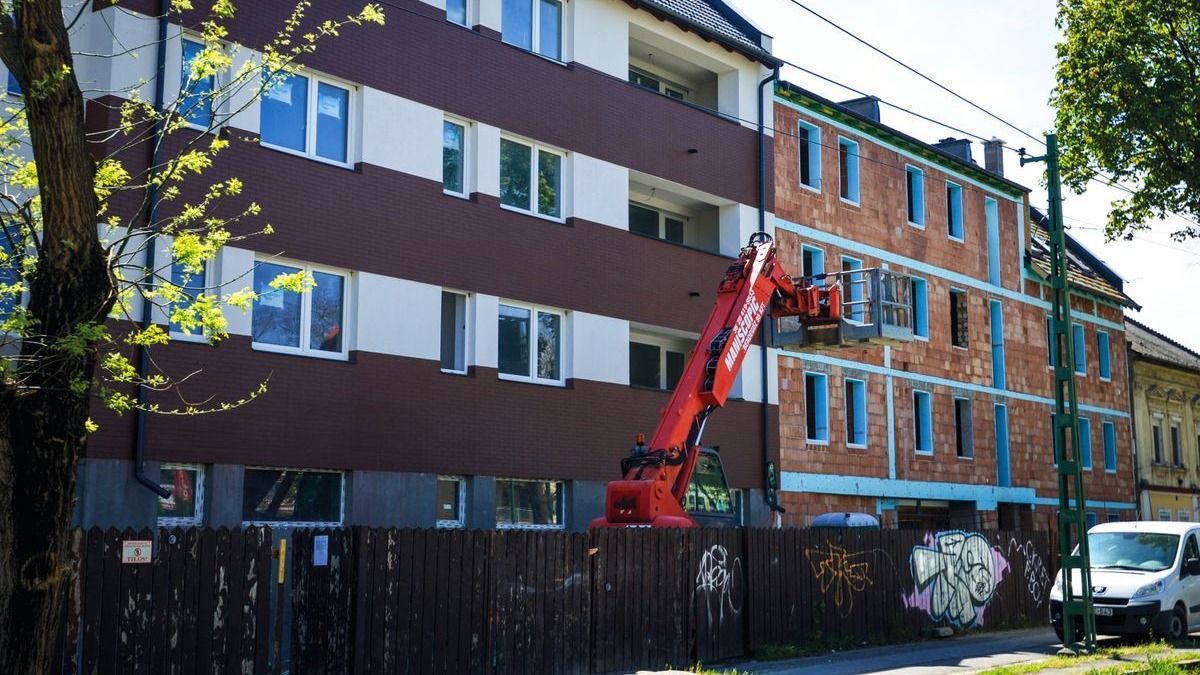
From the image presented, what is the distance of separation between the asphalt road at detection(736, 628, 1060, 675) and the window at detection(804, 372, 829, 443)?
25.0 ft

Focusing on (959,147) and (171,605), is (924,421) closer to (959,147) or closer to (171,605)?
(959,147)

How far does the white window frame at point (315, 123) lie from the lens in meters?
19.6

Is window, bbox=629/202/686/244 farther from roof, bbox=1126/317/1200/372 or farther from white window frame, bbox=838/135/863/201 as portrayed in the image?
roof, bbox=1126/317/1200/372

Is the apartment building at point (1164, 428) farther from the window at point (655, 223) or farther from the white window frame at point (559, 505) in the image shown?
the white window frame at point (559, 505)

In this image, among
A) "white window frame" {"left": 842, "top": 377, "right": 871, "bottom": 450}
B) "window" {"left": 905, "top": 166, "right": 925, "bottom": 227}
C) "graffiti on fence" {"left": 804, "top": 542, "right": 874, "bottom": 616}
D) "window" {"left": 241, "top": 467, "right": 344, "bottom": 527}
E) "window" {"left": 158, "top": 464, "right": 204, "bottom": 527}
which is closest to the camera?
"window" {"left": 158, "top": 464, "right": 204, "bottom": 527}

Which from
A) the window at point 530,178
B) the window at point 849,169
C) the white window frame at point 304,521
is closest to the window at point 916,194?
the window at point 849,169

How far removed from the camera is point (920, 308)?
33.9m

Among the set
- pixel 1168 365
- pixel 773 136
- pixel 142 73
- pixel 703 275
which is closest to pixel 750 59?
pixel 773 136

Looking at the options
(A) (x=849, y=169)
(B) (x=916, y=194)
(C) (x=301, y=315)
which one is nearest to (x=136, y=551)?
(C) (x=301, y=315)

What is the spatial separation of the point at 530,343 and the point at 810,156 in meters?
10.8

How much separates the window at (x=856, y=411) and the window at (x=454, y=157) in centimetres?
1252

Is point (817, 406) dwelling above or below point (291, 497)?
above

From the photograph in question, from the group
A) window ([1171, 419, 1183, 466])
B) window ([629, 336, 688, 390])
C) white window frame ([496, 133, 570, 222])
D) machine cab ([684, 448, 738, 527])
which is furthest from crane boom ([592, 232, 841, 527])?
window ([1171, 419, 1183, 466])

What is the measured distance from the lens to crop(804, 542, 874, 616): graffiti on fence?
66.5 ft
